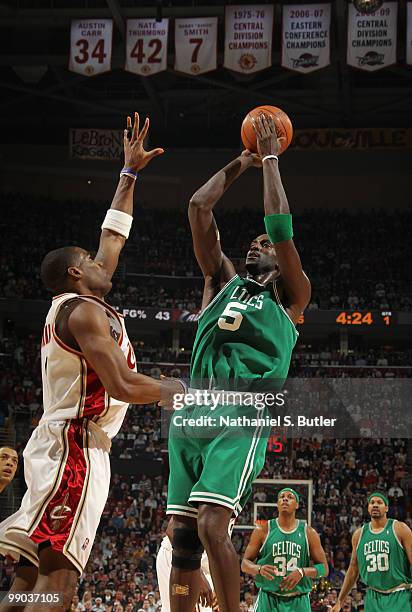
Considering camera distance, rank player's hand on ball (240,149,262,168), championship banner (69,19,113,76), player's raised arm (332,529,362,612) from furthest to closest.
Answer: championship banner (69,19,113,76) → player's raised arm (332,529,362,612) → player's hand on ball (240,149,262,168)

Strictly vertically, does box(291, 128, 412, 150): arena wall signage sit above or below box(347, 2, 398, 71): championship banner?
above

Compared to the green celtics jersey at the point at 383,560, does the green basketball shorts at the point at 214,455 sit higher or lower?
higher

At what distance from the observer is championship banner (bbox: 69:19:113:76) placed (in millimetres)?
18922

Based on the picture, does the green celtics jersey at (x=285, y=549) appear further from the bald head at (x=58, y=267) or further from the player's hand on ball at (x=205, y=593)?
the bald head at (x=58, y=267)

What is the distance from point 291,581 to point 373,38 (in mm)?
13669

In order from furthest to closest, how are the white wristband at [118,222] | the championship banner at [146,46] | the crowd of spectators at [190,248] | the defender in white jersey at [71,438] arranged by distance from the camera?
the crowd of spectators at [190,248]
the championship banner at [146,46]
the white wristband at [118,222]
the defender in white jersey at [71,438]

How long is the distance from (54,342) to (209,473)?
103cm

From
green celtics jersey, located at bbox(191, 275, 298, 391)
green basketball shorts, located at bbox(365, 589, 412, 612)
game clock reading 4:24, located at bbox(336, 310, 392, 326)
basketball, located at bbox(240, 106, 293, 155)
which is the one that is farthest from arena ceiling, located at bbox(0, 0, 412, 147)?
green celtics jersey, located at bbox(191, 275, 298, 391)

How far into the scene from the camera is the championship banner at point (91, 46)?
1892cm

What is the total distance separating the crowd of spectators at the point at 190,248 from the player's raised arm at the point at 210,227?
19.8 m

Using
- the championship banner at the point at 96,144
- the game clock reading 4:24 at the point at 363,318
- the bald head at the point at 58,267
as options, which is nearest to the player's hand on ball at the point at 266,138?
the bald head at the point at 58,267

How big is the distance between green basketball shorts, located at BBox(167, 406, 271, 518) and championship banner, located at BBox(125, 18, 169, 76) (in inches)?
609

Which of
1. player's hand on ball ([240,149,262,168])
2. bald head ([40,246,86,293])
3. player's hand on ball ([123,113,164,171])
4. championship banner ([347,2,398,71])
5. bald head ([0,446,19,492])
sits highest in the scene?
championship banner ([347,2,398,71])

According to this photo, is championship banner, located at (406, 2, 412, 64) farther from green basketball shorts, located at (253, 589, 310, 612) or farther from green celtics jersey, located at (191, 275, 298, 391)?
green celtics jersey, located at (191, 275, 298, 391)
